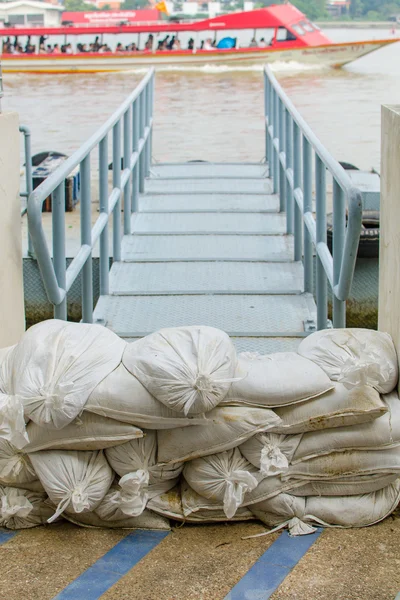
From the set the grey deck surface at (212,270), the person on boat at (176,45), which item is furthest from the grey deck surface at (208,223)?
the person on boat at (176,45)

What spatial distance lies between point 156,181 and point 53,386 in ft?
17.6

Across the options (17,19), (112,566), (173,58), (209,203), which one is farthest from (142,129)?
(17,19)

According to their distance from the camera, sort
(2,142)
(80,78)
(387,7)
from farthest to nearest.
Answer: (387,7), (80,78), (2,142)

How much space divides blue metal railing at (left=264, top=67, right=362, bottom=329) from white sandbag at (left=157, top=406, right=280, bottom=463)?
0.90m

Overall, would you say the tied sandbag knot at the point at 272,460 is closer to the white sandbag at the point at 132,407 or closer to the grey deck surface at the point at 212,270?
the white sandbag at the point at 132,407

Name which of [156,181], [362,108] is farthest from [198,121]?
[156,181]

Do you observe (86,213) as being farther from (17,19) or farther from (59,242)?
(17,19)

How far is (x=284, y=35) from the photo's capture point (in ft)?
138

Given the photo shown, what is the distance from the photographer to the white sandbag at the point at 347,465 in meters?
2.71

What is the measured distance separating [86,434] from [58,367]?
22 cm

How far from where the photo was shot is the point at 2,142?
10.5 feet

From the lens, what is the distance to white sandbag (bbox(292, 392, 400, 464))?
270cm

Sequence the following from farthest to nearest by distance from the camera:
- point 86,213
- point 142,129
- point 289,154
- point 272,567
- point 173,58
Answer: point 173,58, point 142,129, point 289,154, point 86,213, point 272,567

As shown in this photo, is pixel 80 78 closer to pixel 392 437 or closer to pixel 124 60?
pixel 124 60
